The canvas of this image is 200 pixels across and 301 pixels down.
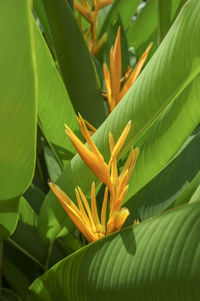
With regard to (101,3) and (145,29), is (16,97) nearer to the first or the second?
(101,3)

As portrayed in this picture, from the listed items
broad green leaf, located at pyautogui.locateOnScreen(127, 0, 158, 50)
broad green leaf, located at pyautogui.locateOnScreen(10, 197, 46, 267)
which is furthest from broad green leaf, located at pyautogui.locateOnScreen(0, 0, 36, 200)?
broad green leaf, located at pyautogui.locateOnScreen(127, 0, 158, 50)

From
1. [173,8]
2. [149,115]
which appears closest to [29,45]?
[149,115]

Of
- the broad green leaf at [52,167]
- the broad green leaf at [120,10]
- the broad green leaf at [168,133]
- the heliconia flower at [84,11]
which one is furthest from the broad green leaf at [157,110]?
the broad green leaf at [120,10]

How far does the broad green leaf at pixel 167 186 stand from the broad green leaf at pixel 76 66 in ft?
0.45

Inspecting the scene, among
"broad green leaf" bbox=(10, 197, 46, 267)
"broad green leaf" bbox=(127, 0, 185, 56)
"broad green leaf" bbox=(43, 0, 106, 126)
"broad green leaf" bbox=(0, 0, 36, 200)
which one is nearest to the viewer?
"broad green leaf" bbox=(0, 0, 36, 200)

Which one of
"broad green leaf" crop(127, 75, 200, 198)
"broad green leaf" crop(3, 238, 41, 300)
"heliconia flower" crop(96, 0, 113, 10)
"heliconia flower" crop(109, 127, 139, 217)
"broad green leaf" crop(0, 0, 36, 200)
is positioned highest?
"broad green leaf" crop(0, 0, 36, 200)

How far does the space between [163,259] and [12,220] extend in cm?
15

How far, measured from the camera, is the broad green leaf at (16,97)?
0.31 m

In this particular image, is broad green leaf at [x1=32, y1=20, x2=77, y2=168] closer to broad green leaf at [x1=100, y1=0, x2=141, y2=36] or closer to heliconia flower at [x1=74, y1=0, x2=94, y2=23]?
heliconia flower at [x1=74, y1=0, x2=94, y2=23]

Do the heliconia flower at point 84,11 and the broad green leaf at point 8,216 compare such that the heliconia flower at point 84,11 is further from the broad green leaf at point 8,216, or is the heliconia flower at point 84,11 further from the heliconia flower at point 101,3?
the broad green leaf at point 8,216

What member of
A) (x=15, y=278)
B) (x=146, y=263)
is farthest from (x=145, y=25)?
(x=146, y=263)

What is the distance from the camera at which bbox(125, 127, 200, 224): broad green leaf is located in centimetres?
57

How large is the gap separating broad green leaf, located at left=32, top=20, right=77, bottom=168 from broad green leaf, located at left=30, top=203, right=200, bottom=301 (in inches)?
7.4

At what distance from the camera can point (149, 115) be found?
48cm
